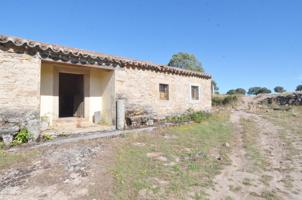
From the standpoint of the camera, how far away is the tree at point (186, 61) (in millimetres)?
39844

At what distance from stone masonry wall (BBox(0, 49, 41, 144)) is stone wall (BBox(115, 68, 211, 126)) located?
3451 mm

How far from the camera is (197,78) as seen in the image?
1476 cm

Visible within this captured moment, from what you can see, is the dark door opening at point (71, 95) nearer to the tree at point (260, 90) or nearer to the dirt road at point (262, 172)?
the dirt road at point (262, 172)

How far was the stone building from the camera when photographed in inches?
262

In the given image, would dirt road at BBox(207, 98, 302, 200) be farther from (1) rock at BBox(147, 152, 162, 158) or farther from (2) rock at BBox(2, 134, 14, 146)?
(2) rock at BBox(2, 134, 14, 146)

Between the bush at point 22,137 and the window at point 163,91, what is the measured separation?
6.83 metres

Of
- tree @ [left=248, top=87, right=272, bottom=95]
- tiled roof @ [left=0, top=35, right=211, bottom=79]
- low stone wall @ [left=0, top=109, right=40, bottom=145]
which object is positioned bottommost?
low stone wall @ [left=0, top=109, right=40, bottom=145]

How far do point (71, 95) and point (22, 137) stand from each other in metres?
4.81

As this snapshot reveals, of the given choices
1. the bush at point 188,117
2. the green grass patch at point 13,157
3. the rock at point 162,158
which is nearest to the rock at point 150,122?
the bush at point 188,117

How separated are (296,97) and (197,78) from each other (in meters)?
16.0

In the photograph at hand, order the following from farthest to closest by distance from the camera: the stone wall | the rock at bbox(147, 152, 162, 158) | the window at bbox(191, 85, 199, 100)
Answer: the window at bbox(191, 85, 199, 100)
the stone wall
the rock at bbox(147, 152, 162, 158)

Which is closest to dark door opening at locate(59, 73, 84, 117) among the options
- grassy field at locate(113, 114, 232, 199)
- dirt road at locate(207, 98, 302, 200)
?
grassy field at locate(113, 114, 232, 199)

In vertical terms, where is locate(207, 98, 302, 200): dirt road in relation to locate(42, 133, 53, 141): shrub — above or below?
below

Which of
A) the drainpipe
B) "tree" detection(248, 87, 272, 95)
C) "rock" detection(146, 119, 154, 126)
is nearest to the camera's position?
the drainpipe
